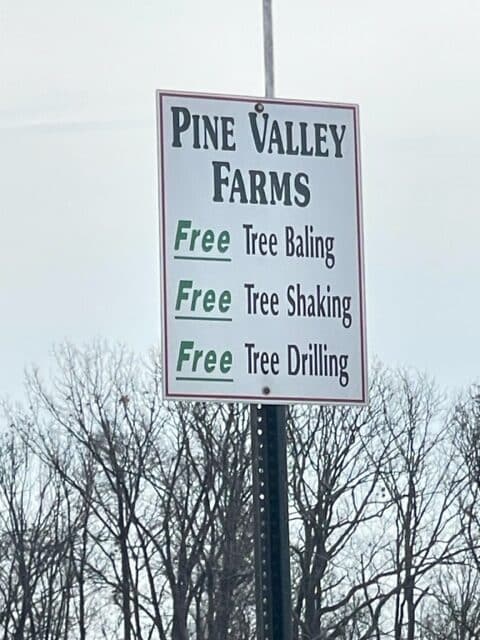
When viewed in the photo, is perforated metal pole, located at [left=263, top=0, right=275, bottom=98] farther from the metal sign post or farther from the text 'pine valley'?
the metal sign post

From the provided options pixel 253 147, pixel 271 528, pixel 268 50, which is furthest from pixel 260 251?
pixel 271 528

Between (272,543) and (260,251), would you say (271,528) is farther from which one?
(260,251)

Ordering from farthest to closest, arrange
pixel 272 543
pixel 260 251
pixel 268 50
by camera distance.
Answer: pixel 268 50
pixel 260 251
pixel 272 543

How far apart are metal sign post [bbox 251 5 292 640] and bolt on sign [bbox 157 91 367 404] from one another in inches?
7.8

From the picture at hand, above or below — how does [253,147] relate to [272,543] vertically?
above

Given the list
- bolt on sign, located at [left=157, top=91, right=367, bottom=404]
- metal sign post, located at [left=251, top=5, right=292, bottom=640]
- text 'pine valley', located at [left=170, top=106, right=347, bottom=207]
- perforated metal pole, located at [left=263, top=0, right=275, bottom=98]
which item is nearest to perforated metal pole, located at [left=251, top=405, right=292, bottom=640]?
metal sign post, located at [left=251, top=5, right=292, bottom=640]

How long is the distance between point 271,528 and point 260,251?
111 centimetres

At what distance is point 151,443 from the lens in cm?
3978

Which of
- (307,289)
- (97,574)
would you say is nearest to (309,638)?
(97,574)

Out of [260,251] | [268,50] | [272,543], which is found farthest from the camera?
[268,50]

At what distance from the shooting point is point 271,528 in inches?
259

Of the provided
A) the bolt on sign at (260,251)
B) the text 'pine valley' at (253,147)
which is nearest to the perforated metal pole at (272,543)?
the bolt on sign at (260,251)

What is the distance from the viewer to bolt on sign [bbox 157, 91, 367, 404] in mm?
6582

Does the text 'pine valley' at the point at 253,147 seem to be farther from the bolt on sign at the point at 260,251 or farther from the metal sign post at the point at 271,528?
the metal sign post at the point at 271,528
